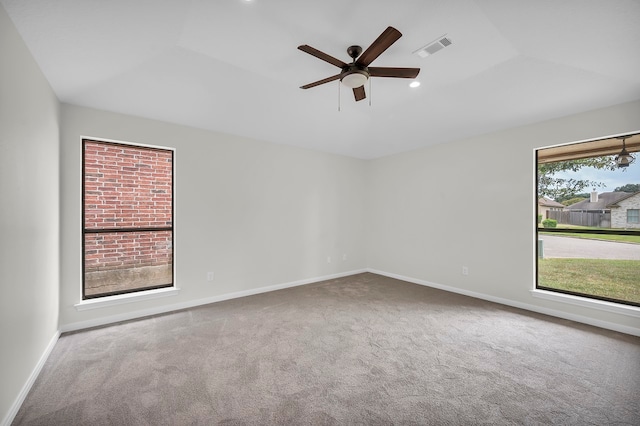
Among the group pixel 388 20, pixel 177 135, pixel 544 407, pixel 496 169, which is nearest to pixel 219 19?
pixel 388 20

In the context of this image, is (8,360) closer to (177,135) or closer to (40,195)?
(40,195)

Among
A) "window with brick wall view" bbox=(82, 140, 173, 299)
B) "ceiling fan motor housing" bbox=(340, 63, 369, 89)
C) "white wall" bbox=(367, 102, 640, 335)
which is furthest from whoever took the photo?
"window with brick wall view" bbox=(82, 140, 173, 299)

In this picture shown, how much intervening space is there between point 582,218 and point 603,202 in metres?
0.27

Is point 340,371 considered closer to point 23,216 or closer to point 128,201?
point 23,216

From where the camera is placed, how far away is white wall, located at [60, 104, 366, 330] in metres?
3.05

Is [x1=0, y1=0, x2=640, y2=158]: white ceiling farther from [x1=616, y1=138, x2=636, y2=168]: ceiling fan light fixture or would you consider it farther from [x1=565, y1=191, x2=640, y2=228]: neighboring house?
[x1=565, y1=191, x2=640, y2=228]: neighboring house

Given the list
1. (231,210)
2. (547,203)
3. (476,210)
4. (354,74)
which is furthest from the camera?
(476,210)

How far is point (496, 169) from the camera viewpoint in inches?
158

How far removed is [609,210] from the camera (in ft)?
10.8

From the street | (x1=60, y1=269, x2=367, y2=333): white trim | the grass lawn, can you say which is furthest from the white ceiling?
(x1=60, y1=269, x2=367, y2=333): white trim

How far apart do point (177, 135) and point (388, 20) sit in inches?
116

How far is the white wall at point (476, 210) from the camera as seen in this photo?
342 cm

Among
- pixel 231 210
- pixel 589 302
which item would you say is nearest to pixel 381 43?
pixel 231 210

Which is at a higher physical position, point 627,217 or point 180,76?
point 180,76
